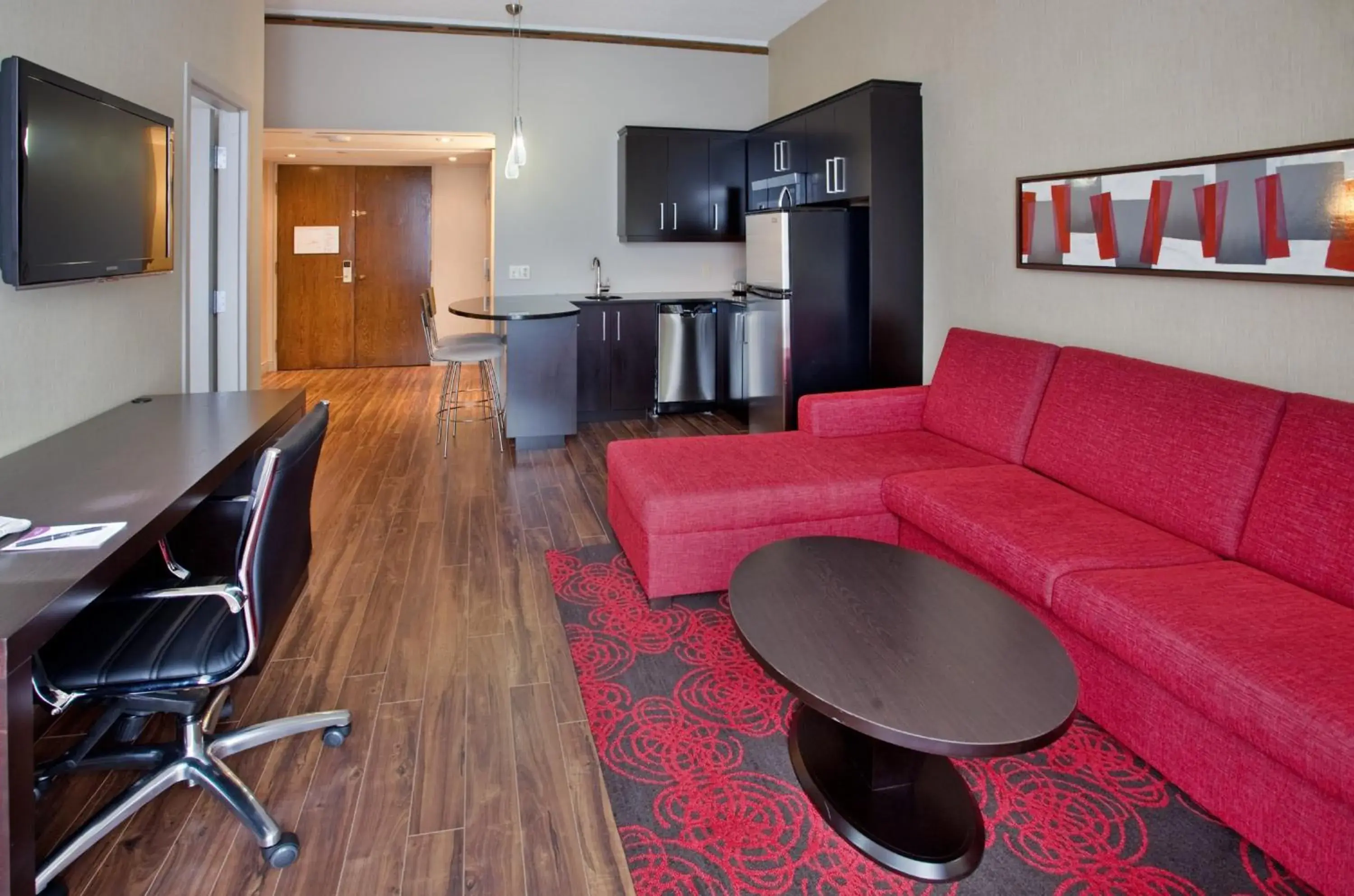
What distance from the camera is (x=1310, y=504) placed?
7.07ft

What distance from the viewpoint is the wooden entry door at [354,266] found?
343 inches

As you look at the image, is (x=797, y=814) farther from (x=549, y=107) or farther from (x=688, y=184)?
(x=549, y=107)

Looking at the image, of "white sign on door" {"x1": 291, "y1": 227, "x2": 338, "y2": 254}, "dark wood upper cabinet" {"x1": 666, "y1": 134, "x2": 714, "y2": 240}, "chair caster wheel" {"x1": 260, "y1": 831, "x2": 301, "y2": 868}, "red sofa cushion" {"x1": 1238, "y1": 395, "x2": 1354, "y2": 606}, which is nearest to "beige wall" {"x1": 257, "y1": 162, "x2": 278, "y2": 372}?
"white sign on door" {"x1": 291, "y1": 227, "x2": 338, "y2": 254}

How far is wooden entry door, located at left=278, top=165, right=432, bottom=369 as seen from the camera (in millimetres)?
8719

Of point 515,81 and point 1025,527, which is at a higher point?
point 515,81

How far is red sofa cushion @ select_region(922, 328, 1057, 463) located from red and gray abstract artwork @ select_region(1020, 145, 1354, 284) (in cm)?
43

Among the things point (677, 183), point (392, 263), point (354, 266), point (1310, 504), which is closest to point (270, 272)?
point (354, 266)

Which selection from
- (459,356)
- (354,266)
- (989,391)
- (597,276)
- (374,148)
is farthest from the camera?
(354,266)

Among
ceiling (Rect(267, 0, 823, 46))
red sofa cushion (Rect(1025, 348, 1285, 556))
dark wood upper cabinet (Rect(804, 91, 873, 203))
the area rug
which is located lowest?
the area rug

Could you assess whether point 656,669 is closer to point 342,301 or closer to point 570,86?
point 570,86

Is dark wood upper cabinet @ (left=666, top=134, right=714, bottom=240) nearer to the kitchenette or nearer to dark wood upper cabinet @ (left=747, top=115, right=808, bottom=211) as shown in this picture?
the kitchenette

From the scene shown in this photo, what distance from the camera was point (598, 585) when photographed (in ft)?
10.7

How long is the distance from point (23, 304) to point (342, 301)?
23.0 ft

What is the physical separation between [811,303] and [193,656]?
3.87 meters
